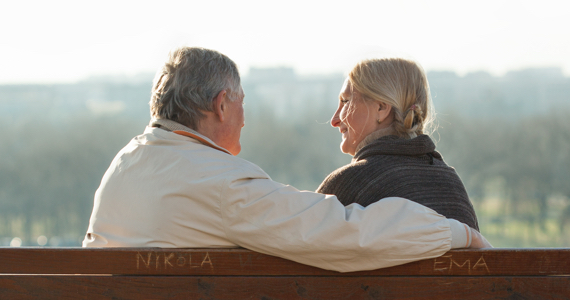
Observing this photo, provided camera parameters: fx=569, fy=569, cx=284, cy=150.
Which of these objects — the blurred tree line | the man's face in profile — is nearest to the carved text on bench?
the man's face in profile

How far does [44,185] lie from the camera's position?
33.4 ft

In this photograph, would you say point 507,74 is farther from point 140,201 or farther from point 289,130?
point 140,201

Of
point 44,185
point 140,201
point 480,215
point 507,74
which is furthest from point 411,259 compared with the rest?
point 44,185

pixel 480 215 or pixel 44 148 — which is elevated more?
pixel 44 148

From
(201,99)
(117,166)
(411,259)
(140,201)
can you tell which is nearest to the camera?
(411,259)

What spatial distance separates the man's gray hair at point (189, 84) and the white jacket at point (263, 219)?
339 mm

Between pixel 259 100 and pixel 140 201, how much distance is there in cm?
874

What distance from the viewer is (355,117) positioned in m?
2.23

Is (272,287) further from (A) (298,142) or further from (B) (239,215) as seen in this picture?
(A) (298,142)

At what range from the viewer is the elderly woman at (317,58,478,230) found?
1.90 meters

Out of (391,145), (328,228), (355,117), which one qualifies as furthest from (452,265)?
(355,117)

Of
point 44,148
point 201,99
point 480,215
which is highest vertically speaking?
point 201,99

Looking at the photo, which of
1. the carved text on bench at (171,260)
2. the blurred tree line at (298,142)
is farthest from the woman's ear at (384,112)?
the blurred tree line at (298,142)

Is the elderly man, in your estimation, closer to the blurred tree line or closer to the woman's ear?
the woman's ear
